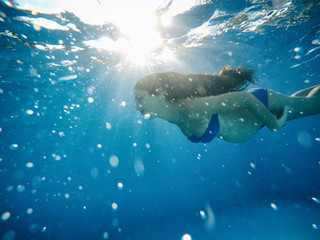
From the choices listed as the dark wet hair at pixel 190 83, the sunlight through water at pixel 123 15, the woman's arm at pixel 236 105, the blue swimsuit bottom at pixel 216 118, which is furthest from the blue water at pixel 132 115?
the woman's arm at pixel 236 105

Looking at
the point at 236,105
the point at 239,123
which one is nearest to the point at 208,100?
the point at 236,105

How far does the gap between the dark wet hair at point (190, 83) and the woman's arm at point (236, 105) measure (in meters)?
0.29

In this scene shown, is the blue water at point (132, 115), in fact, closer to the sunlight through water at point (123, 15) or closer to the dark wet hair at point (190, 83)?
the sunlight through water at point (123, 15)

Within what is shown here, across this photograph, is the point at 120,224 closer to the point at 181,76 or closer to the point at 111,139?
the point at 181,76

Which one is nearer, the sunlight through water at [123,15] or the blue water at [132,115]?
the sunlight through water at [123,15]

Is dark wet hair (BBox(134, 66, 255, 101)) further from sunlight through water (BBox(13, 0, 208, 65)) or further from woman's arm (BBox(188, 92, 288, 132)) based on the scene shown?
sunlight through water (BBox(13, 0, 208, 65))

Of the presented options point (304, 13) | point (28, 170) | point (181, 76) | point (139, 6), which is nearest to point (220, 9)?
point (139, 6)

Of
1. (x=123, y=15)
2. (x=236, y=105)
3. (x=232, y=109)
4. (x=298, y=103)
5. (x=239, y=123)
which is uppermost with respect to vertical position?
(x=123, y=15)

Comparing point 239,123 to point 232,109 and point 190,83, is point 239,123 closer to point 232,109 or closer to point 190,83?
point 232,109

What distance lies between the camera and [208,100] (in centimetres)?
224

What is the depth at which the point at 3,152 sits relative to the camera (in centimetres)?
3183

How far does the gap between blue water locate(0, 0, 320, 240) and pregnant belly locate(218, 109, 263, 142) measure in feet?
2.61

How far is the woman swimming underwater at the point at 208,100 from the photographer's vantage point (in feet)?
7.42

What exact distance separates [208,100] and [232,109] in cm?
44
